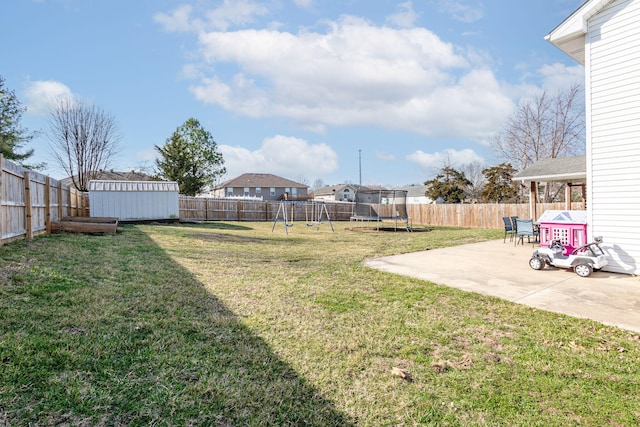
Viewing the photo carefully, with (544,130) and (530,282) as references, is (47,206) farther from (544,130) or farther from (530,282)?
(544,130)

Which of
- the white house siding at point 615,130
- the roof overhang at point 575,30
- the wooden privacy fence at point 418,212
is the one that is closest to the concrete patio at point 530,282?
the white house siding at point 615,130

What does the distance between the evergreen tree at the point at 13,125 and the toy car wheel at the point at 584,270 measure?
24086mm

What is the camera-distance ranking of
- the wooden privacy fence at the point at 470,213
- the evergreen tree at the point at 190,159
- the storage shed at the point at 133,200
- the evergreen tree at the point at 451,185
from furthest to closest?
the evergreen tree at the point at 190,159
the evergreen tree at the point at 451,185
the wooden privacy fence at the point at 470,213
the storage shed at the point at 133,200

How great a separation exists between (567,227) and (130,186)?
55.4 ft

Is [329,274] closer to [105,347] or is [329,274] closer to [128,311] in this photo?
[128,311]

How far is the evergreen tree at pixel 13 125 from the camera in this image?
17281 mm

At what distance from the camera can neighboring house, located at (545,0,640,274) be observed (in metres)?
5.35

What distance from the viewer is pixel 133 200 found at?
592 inches

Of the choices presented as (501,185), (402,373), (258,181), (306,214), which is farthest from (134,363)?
(258,181)

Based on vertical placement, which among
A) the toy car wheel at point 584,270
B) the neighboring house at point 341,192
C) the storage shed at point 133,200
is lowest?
the toy car wheel at point 584,270

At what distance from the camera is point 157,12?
29.6 ft

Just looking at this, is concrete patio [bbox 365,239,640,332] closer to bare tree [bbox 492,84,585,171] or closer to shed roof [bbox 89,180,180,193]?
shed roof [bbox 89,180,180,193]

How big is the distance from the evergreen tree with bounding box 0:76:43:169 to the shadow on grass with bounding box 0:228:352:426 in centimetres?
1953

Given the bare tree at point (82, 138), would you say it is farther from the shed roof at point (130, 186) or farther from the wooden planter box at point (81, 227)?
the wooden planter box at point (81, 227)
